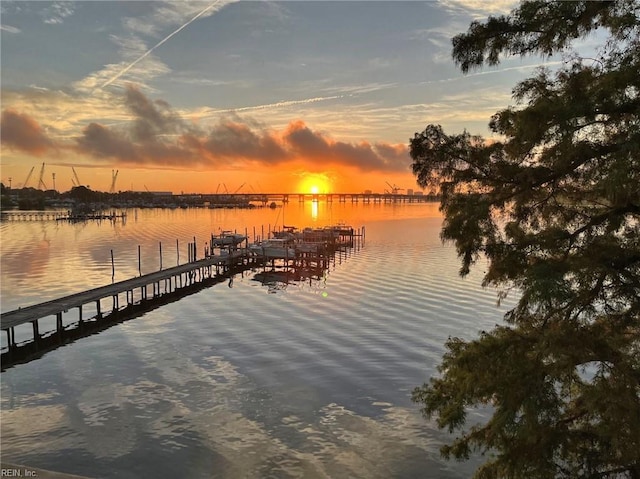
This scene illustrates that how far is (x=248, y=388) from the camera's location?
20984 mm

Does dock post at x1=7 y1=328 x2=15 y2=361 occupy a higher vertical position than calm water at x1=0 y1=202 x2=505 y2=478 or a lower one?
higher

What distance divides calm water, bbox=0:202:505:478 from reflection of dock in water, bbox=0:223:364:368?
5.31 feet

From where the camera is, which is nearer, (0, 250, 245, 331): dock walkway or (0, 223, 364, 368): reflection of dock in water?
(0, 250, 245, 331): dock walkway

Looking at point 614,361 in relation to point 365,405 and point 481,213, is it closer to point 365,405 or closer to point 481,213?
point 481,213

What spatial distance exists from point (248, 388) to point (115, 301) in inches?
831

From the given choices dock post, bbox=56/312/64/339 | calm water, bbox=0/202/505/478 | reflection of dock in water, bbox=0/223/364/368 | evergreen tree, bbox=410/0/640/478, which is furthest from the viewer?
dock post, bbox=56/312/64/339

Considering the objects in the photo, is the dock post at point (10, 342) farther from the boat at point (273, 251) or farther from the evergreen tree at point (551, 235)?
the boat at point (273, 251)

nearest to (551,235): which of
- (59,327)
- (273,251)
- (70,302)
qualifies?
(59,327)

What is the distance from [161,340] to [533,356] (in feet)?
82.0

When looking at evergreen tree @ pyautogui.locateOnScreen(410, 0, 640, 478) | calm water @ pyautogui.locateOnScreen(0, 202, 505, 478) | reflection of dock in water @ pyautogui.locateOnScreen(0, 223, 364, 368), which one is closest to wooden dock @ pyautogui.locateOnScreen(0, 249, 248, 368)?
reflection of dock in water @ pyautogui.locateOnScreen(0, 223, 364, 368)

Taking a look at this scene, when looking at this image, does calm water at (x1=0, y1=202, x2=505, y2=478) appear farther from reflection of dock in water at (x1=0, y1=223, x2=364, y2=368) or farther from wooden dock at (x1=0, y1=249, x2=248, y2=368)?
wooden dock at (x1=0, y1=249, x2=248, y2=368)

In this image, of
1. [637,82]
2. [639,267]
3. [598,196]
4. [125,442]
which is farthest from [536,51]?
[125,442]

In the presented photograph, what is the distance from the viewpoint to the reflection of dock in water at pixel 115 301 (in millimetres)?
27219

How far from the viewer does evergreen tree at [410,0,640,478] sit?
6949 millimetres
